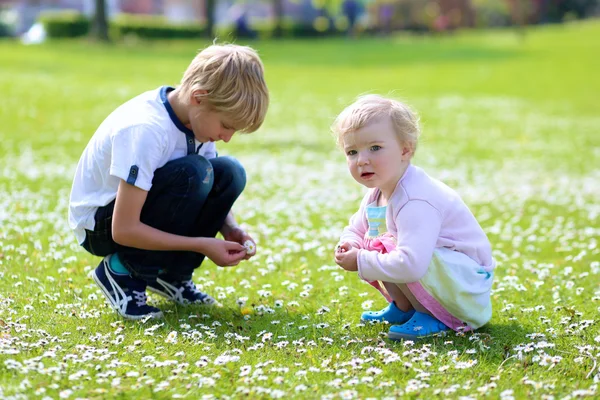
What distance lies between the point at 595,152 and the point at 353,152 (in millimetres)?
10876

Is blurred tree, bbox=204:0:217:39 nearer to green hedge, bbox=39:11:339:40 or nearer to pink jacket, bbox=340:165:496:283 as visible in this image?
green hedge, bbox=39:11:339:40

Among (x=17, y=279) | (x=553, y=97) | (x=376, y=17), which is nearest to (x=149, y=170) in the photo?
(x=17, y=279)

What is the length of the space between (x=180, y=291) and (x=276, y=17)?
52506 mm

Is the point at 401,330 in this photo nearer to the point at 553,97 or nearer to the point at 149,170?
the point at 149,170

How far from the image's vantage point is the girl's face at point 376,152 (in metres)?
4.40

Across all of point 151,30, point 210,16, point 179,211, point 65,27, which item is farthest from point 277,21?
point 179,211

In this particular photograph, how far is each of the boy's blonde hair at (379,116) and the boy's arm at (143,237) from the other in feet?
3.11

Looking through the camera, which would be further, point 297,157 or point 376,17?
point 376,17

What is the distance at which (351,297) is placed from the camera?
5.45m

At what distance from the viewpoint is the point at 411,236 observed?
4309 mm

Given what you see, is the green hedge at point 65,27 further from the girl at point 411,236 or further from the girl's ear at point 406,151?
the girl's ear at point 406,151

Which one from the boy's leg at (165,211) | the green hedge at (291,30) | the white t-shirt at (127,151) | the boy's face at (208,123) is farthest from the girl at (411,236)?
the green hedge at (291,30)

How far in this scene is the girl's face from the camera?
440cm

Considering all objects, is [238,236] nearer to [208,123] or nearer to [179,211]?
[179,211]
